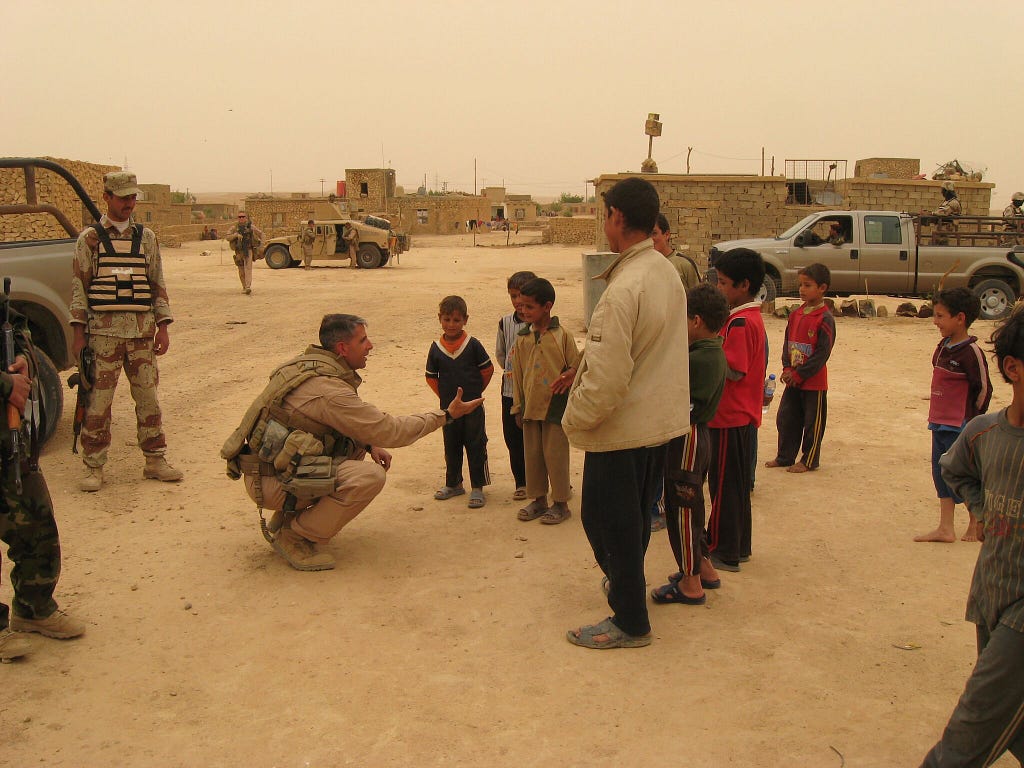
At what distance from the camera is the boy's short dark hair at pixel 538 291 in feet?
15.0

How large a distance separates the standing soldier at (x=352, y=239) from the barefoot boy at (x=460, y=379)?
68.1ft

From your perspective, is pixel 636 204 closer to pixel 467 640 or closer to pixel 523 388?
pixel 523 388

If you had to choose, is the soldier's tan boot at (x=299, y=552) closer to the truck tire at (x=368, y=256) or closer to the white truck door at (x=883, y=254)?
the white truck door at (x=883, y=254)

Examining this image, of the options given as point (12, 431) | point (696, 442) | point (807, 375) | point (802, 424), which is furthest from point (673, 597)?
point (12, 431)

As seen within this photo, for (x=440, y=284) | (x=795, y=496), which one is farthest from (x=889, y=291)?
(x=795, y=496)

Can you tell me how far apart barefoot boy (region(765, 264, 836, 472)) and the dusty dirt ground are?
0.91 ft

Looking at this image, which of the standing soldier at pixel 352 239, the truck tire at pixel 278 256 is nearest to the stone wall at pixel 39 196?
the truck tire at pixel 278 256

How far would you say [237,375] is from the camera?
918 centimetres

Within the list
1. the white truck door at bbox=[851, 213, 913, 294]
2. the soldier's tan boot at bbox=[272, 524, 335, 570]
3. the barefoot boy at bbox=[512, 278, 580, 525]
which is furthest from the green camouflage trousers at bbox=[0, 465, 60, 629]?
the white truck door at bbox=[851, 213, 913, 294]

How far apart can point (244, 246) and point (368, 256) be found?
903cm

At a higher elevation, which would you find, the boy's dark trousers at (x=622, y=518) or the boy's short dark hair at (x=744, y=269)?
the boy's short dark hair at (x=744, y=269)

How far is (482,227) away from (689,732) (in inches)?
1829

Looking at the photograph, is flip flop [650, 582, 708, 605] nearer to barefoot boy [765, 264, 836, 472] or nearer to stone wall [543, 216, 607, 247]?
barefoot boy [765, 264, 836, 472]

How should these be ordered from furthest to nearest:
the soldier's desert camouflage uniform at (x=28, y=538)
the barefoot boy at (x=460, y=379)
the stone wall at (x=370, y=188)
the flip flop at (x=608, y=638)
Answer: the stone wall at (x=370, y=188), the barefoot boy at (x=460, y=379), the flip flop at (x=608, y=638), the soldier's desert camouflage uniform at (x=28, y=538)
